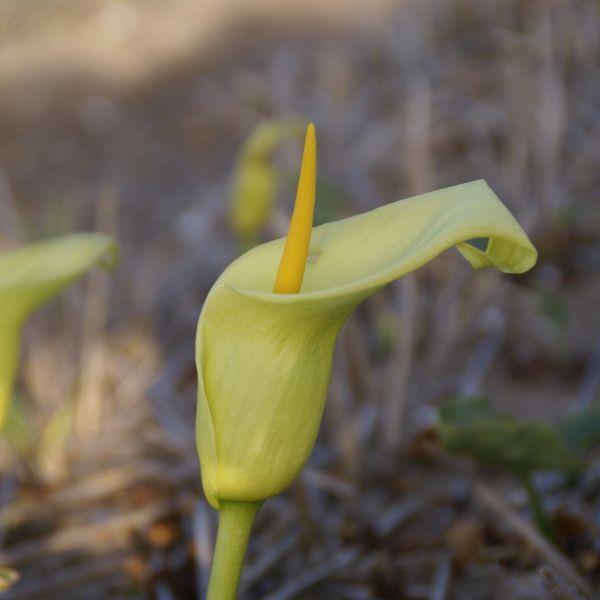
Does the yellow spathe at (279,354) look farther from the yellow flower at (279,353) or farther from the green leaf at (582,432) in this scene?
the green leaf at (582,432)

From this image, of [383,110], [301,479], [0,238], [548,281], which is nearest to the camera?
[301,479]

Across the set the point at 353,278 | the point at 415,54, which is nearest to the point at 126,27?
the point at 415,54

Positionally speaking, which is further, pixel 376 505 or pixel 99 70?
pixel 99 70

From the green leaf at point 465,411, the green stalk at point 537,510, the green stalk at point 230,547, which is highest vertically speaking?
the green stalk at point 230,547

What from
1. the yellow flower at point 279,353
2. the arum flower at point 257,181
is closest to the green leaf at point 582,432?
the yellow flower at point 279,353

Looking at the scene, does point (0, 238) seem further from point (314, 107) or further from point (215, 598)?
point (215, 598)

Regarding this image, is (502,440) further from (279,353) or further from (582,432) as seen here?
(279,353)

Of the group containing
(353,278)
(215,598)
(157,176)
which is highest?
(353,278)

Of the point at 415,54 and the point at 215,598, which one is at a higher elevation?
the point at 215,598
